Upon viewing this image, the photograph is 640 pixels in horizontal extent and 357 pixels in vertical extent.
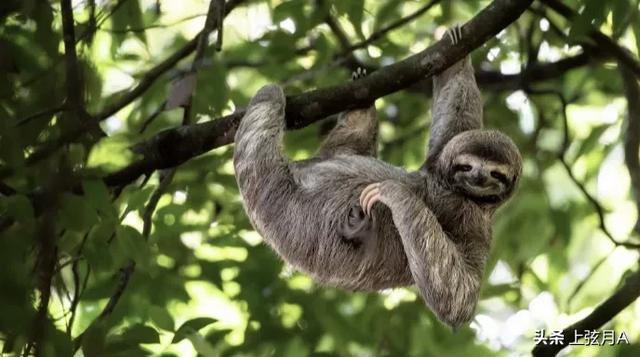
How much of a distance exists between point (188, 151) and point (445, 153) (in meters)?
2.51

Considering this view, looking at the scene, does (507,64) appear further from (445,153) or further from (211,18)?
(211,18)

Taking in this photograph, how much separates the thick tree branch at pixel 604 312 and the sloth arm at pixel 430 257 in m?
0.70

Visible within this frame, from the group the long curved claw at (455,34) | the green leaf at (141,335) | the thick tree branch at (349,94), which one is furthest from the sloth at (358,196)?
the green leaf at (141,335)

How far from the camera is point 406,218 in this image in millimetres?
7219

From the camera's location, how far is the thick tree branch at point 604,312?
6.94m

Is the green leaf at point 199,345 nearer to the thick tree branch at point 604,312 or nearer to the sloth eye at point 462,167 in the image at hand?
the thick tree branch at point 604,312

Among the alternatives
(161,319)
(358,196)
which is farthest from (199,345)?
(358,196)

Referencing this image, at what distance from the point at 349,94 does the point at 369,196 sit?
1035mm

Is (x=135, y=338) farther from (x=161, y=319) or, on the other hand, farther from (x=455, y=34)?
(x=455, y=34)

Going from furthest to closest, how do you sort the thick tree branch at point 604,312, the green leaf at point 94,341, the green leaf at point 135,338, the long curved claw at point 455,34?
the long curved claw at point 455,34 < the thick tree branch at point 604,312 < the green leaf at point 135,338 < the green leaf at point 94,341

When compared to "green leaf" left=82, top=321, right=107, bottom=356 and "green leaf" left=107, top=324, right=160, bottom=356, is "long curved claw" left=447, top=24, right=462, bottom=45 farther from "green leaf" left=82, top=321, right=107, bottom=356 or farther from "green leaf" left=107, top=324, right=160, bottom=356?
"green leaf" left=82, top=321, right=107, bottom=356

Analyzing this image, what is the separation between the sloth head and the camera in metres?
7.81

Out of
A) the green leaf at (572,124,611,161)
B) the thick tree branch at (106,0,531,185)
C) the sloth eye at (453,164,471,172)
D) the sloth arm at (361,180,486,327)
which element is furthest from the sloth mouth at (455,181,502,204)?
the green leaf at (572,124,611,161)

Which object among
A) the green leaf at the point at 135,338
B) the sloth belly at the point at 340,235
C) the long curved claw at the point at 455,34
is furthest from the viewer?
the sloth belly at the point at 340,235
